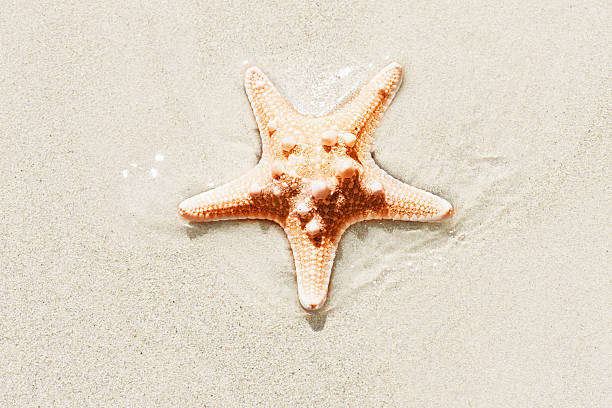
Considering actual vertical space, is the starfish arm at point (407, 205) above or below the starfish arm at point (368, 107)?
below

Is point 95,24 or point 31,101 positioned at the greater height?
point 95,24

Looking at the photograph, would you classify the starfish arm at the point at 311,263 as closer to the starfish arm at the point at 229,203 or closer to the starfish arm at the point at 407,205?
the starfish arm at the point at 229,203

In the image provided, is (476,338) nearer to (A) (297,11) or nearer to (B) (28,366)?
(A) (297,11)

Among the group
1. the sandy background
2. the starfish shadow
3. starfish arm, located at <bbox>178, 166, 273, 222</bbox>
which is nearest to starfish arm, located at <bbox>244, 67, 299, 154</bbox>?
the sandy background

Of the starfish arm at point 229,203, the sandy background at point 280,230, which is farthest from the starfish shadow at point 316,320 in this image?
the starfish arm at point 229,203

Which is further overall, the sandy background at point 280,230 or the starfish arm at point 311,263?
the sandy background at point 280,230

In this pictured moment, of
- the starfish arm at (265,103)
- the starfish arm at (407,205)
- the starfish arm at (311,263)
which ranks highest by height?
the starfish arm at (265,103)

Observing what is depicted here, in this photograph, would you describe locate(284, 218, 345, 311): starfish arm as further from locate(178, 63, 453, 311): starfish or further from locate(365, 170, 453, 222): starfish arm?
locate(365, 170, 453, 222): starfish arm

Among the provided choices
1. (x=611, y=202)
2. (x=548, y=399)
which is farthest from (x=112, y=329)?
(x=611, y=202)
